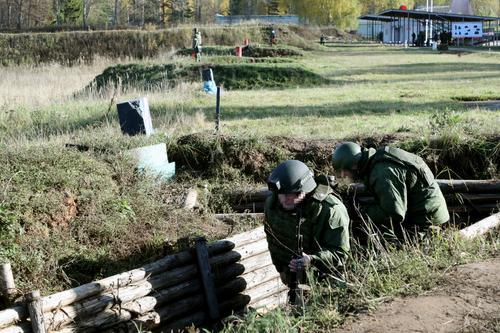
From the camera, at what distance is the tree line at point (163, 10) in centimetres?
6994

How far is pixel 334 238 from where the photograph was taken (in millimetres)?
5902

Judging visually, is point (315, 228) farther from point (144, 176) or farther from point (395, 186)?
point (144, 176)

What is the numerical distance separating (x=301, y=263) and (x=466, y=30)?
54534 mm

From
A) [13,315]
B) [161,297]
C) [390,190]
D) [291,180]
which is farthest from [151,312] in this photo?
[390,190]

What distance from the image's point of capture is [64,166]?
756 centimetres

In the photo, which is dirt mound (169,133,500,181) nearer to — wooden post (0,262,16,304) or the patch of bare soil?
wooden post (0,262,16,304)

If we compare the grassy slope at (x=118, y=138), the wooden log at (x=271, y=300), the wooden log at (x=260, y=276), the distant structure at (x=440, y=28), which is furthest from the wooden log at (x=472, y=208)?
the distant structure at (x=440, y=28)

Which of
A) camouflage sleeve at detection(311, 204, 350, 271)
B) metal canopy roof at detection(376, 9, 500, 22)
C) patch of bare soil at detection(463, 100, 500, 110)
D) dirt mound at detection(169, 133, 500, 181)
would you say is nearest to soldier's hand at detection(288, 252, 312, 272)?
camouflage sleeve at detection(311, 204, 350, 271)

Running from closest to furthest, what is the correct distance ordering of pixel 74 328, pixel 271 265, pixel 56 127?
1. pixel 74 328
2. pixel 271 265
3. pixel 56 127

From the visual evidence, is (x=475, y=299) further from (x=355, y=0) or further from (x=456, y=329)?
(x=355, y=0)

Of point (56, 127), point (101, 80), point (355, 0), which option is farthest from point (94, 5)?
point (56, 127)

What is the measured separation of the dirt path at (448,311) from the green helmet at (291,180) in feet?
4.77

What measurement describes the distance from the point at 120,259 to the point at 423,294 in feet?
10.6

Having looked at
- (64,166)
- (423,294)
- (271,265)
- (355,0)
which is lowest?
(271,265)
